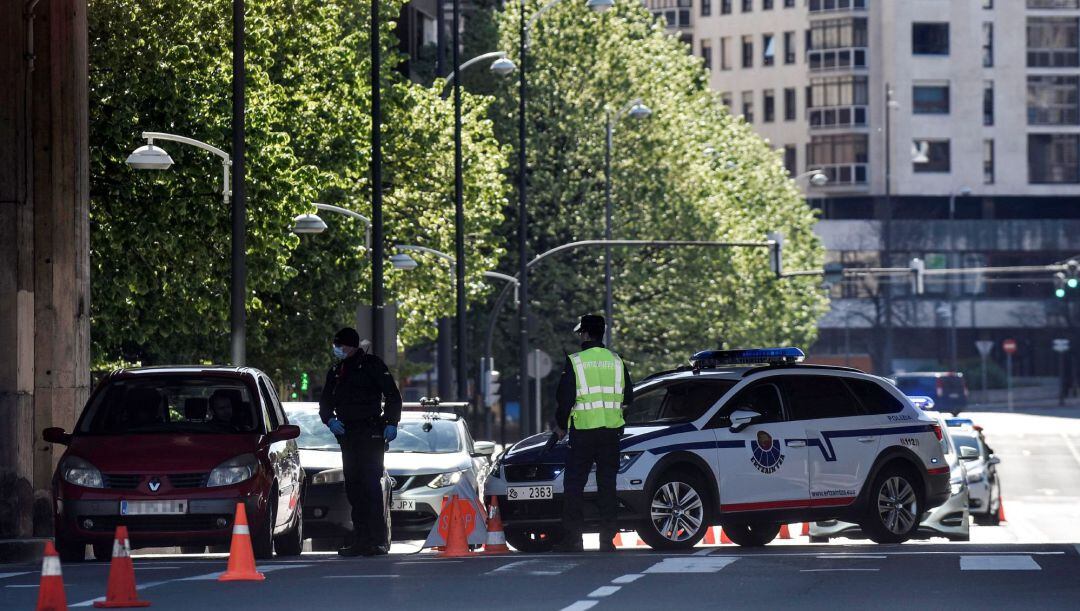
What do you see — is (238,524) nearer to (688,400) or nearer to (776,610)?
(776,610)

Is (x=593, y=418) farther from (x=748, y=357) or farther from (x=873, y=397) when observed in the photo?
(x=873, y=397)

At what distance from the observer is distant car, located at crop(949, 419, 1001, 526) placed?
120 ft

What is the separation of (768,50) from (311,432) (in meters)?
97.7

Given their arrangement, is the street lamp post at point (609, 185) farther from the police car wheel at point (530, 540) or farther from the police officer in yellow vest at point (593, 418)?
the police officer in yellow vest at point (593, 418)

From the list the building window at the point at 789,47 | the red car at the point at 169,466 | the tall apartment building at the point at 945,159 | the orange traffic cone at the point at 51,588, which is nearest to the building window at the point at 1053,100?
the tall apartment building at the point at 945,159

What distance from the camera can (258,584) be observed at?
14797 mm

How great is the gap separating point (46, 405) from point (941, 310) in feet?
294

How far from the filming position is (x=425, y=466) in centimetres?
2508

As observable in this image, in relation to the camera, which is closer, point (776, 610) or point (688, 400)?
point (776, 610)

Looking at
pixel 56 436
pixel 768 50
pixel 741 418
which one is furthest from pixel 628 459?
pixel 768 50

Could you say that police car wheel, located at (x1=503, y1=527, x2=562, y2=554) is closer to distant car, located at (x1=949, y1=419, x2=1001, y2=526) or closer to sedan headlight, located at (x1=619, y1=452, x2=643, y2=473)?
sedan headlight, located at (x1=619, y1=452, x2=643, y2=473)

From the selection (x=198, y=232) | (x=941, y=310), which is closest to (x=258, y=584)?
(x=198, y=232)

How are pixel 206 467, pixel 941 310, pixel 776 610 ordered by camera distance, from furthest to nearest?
pixel 941 310 → pixel 206 467 → pixel 776 610

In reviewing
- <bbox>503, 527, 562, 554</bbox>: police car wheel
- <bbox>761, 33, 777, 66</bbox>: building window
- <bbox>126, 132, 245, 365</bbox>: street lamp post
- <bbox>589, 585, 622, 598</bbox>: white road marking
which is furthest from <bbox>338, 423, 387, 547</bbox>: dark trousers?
<bbox>761, 33, 777, 66</bbox>: building window
